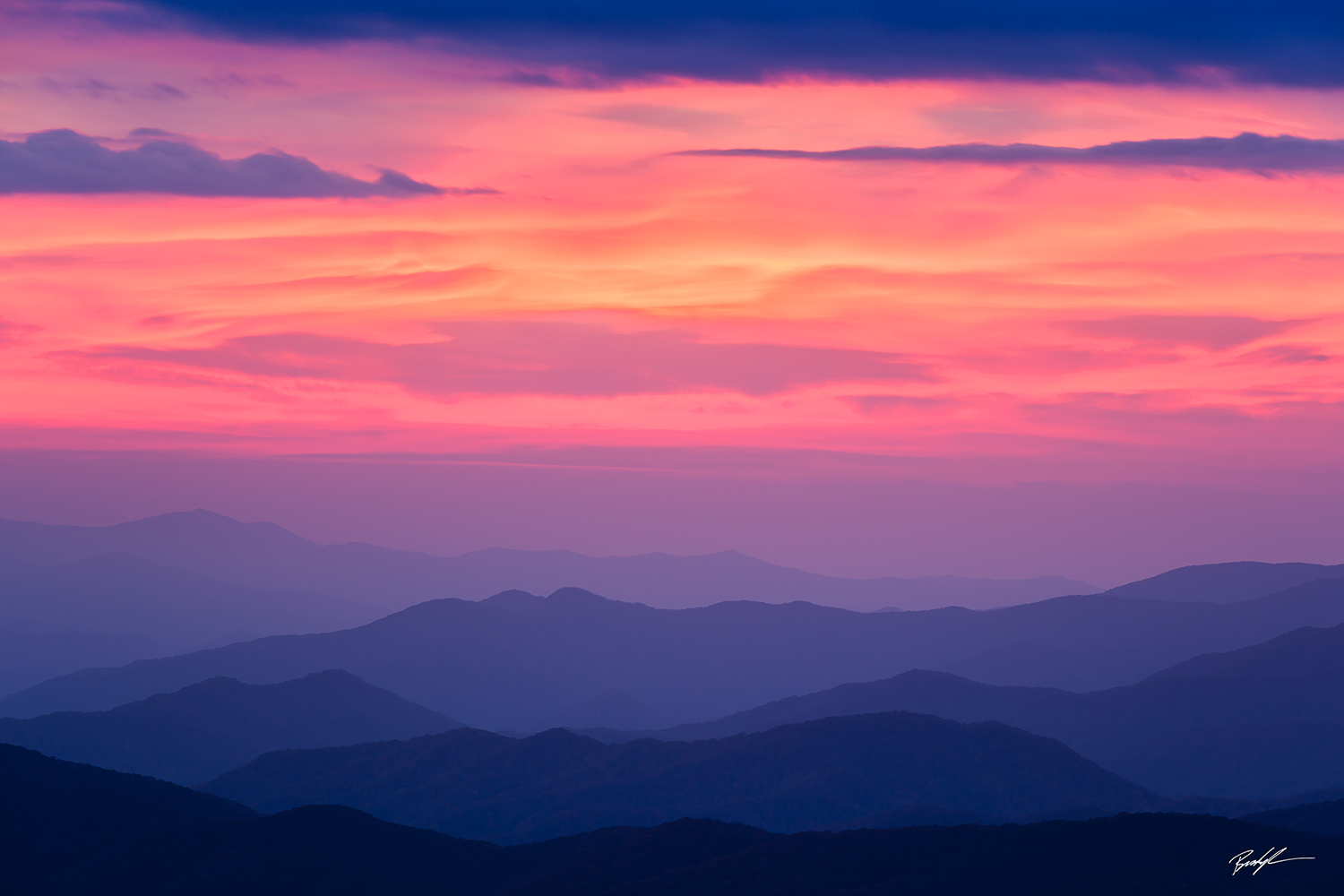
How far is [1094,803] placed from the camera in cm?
19250

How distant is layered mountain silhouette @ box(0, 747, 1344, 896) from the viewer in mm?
84875

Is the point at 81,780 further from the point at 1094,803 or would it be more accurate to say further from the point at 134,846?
the point at 1094,803
